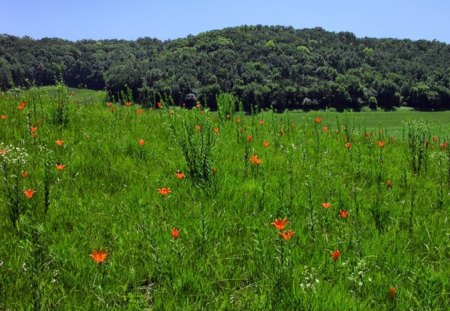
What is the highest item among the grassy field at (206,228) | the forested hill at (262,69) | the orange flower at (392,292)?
the forested hill at (262,69)

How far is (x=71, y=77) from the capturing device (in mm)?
169125

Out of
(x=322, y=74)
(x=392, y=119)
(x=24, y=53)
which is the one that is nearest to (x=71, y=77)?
(x=24, y=53)

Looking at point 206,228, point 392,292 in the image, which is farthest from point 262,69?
point 392,292

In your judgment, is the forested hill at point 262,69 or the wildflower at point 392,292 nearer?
the wildflower at point 392,292

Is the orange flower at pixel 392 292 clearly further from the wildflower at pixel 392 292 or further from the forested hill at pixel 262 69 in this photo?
the forested hill at pixel 262 69

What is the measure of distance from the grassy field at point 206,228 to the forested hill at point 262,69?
110812mm

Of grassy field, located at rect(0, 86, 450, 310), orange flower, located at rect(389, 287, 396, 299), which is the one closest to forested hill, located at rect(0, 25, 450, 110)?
grassy field, located at rect(0, 86, 450, 310)

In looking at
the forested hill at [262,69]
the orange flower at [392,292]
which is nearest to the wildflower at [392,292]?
the orange flower at [392,292]

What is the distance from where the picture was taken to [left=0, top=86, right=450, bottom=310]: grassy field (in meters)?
2.62

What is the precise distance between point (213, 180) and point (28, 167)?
2.02 metres

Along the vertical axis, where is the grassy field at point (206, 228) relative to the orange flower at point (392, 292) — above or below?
above

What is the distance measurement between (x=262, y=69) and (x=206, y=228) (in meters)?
163

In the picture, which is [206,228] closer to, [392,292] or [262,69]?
[392,292]

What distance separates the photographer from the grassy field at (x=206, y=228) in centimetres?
262
